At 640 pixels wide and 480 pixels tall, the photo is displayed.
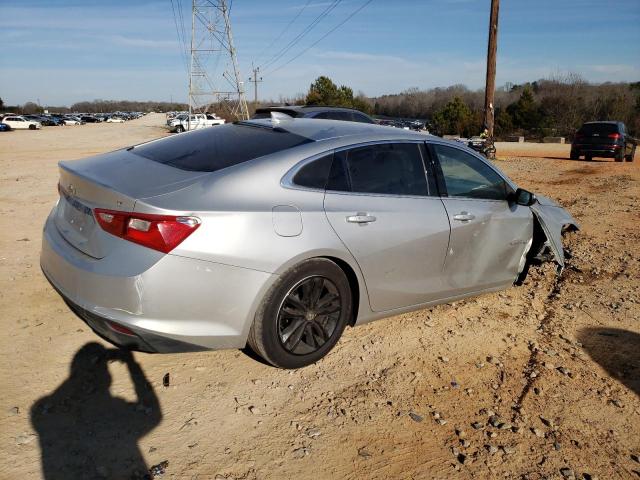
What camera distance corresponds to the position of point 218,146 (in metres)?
3.64

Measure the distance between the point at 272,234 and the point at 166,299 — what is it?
689 mm

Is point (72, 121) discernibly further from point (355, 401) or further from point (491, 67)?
point (355, 401)

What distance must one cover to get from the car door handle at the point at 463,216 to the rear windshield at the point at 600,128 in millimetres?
18196

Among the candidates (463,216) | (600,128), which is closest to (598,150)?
(600,128)

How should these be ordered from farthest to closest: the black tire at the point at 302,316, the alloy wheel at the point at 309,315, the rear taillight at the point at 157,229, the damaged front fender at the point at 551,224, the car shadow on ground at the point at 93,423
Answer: the damaged front fender at the point at 551,224, the alloy wheel at the point at 309,315, the black tire at the point at 302,316, the rear taillight at the point at 157,229, the car shadow on ground at the point at 93,423

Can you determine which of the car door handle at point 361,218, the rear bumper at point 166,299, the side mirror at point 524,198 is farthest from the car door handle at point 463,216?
the rear bumper at point 166,299

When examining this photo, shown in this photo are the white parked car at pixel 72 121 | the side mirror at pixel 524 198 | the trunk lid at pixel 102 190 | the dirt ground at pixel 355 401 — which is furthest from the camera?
the white parked car at pixel 72 121

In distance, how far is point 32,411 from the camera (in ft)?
9.32

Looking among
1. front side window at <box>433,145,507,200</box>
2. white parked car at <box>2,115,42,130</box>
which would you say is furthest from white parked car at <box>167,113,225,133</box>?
front side window at <box>433,145,507,200</box>

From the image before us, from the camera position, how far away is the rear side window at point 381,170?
348 cm

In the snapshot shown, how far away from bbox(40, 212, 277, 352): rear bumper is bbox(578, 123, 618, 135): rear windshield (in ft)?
65.7

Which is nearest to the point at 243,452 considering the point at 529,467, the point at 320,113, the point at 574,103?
the point at 529,467

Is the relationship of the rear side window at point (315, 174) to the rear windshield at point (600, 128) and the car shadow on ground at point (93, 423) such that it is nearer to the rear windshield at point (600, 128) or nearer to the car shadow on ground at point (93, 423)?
the car shadow on ground at point (93, 423)

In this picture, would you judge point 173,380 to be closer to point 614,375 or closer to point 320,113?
point 614,375
